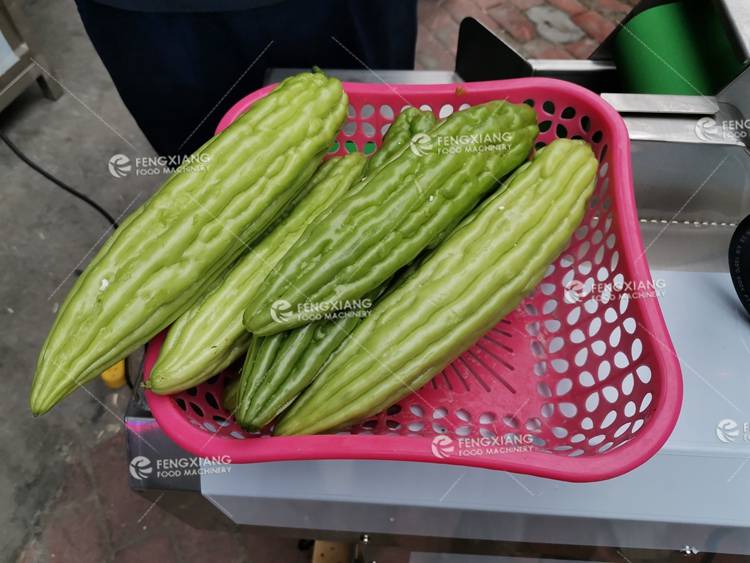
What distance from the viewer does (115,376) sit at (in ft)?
4.37

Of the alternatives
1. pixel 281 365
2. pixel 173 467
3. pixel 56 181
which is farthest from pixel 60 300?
pixel 281 365

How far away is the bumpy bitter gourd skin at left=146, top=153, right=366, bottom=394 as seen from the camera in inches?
23.7

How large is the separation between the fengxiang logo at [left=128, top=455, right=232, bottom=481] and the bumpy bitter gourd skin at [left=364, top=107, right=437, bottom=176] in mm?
373

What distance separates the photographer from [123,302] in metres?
0.60

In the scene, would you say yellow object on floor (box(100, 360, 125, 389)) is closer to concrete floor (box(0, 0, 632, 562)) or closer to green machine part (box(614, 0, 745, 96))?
concrete floor (box(0, 0, 632, 562))

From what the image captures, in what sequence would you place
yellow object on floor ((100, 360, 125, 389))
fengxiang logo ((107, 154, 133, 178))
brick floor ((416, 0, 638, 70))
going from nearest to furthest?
yellow object on floor ((100, 360, 125, 389)), fengxiang logo ((107, 154, 133, 178)), brick floor ((416, 0, 638, 70))

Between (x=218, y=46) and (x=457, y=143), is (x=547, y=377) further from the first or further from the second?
(x=218, y=46)

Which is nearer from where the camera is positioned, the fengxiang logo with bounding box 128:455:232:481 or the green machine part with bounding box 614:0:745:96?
the fengxiang logo with bounding box 128:455:232:481

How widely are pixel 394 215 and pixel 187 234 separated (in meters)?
0.22

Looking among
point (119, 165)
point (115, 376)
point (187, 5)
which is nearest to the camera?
point (187, 5)

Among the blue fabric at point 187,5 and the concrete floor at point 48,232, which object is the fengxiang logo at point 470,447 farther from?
the concrete floor at point 48,232

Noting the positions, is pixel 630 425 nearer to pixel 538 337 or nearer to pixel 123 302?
pixel 538 337

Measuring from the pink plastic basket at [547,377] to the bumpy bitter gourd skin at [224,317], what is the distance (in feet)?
0.11

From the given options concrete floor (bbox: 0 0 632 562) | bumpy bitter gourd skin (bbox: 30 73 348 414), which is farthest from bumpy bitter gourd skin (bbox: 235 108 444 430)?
concrete floor (bbox: 0 0 632 562)
